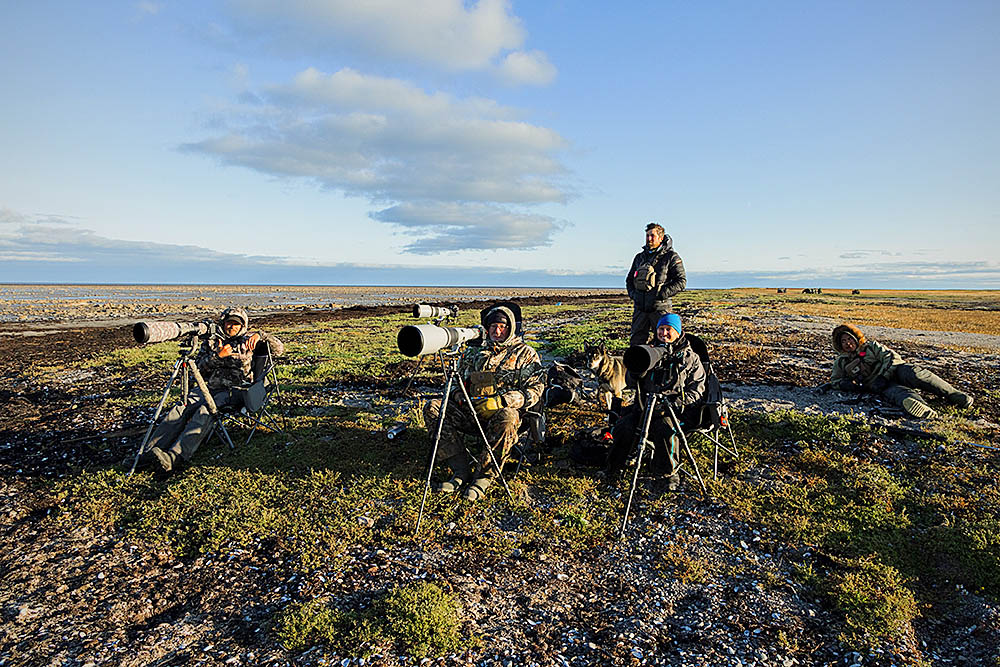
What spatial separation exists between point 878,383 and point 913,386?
0.56 m

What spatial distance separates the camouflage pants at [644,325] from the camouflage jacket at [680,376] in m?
3.07

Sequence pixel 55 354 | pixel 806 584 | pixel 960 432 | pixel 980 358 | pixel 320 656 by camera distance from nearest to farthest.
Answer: pixel 320 656 < pixel 806 584 < pixel 960 432 < pixel 980 358 < pixel 55 354

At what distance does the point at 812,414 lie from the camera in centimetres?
961

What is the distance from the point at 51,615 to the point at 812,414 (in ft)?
36.9

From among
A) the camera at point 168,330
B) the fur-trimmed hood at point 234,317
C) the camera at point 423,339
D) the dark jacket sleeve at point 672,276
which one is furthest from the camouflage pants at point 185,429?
the dark jacket sleeve at point 672,276

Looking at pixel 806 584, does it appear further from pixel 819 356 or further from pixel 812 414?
pixel 819 356

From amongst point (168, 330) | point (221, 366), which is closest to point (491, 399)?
point (168, 330)

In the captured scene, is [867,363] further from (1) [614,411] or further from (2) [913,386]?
(1) [614,411]

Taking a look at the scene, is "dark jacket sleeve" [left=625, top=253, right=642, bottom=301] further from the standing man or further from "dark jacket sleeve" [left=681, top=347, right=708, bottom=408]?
"dark jacket sleeve" [left=681, top=347, right=708, bottom=408]

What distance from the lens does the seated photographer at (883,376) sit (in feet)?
32.0

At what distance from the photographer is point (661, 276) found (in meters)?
10.2

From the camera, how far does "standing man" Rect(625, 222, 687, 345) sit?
10133 millimetres

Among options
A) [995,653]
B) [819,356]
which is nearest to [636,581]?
[995,653]

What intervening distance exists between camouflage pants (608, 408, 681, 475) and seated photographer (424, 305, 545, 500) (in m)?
1.38
